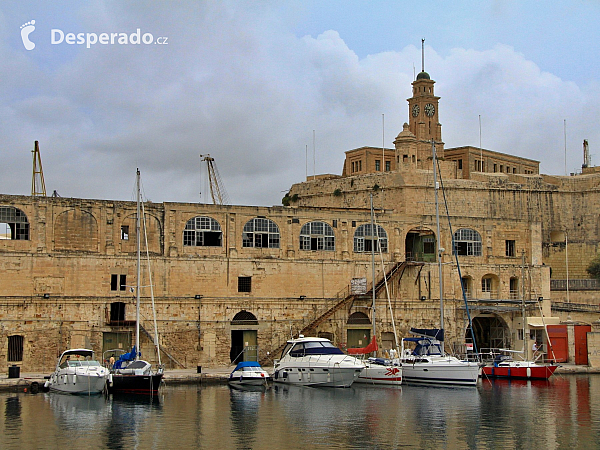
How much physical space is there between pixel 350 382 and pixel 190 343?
10574 mm

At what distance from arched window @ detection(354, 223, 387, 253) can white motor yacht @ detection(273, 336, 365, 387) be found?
11.2 m

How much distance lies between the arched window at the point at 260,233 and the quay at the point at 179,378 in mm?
7603

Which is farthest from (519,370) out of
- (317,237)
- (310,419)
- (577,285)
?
(577,285)

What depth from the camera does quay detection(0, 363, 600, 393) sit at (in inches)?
1543

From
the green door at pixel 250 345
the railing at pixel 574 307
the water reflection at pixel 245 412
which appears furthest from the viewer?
the railing at pixel 574 307

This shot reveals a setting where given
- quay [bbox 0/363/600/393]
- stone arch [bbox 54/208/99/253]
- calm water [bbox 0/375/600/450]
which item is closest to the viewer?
calm water [bbox 0/375/600/450]

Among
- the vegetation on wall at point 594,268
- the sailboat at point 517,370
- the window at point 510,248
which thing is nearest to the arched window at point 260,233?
the sailboat at point 517,370

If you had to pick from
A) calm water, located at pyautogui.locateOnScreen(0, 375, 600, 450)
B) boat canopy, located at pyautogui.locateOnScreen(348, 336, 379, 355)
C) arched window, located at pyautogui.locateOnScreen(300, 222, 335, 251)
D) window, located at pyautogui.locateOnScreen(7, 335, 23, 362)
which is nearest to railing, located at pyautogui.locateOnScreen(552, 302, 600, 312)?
arched window, located at pyautogui.locateOnScreen(300, 222, 335, 251)

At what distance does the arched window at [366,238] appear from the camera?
5350cm

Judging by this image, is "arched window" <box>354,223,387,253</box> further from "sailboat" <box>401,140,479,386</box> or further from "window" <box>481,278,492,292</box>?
"sailboat" <box>401,140,479,386</box>

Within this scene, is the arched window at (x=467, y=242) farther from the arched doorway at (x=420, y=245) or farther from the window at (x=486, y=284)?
the window at (x=486, y=284)

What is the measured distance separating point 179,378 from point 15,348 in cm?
913

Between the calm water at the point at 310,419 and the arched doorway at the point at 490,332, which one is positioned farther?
the arched doorway at the point at 490,332

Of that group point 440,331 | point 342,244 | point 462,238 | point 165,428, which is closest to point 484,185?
point 462,238
